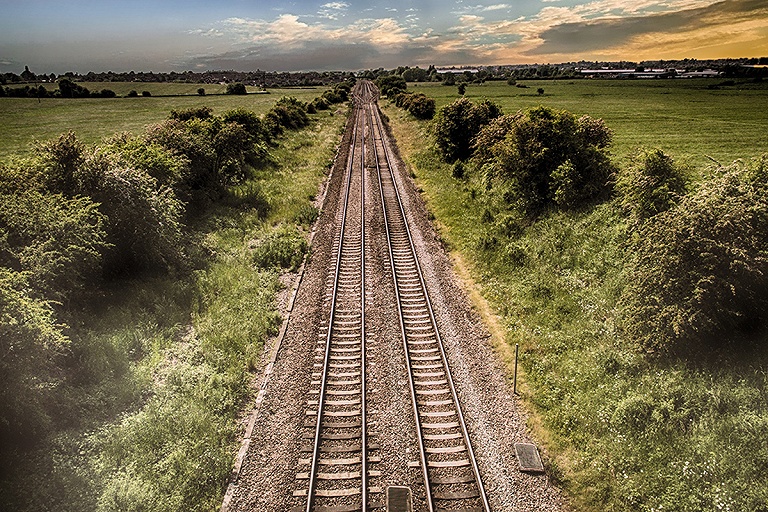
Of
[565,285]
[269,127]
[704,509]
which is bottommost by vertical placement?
[704,509]

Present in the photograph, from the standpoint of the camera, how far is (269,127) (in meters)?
43.3

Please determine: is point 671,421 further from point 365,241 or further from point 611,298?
point 365,241

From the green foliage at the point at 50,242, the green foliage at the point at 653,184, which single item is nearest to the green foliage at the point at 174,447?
the green foliage at the point at 50,242

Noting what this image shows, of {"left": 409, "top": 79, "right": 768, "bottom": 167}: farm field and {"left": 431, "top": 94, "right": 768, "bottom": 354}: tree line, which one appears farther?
{"left": 409, "top": 79, "right": 768, "bottom": 167}: farm field

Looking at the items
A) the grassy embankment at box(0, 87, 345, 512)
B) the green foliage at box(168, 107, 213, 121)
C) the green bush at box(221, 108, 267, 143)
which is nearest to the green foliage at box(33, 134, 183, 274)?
the grassy embankment at box(0, 87, 345, 512)

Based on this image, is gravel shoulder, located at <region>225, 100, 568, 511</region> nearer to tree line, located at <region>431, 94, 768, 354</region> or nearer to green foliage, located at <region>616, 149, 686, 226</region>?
tree line, located at <region>431, 94, 768, 354</region>

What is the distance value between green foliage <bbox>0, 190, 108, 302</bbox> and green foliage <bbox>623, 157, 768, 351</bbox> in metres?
16.1

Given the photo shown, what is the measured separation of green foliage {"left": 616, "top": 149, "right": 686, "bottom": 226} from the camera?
12.9m

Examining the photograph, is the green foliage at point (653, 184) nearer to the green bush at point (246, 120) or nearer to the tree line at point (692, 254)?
the tree line at point (692, 254)

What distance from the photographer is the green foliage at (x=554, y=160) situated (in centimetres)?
1880

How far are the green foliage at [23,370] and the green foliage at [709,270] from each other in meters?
14.2

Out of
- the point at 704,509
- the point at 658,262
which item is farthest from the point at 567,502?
the point at 658,262

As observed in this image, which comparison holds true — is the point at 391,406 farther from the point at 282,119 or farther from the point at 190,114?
the point at 282,119

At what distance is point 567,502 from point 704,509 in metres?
2.24
